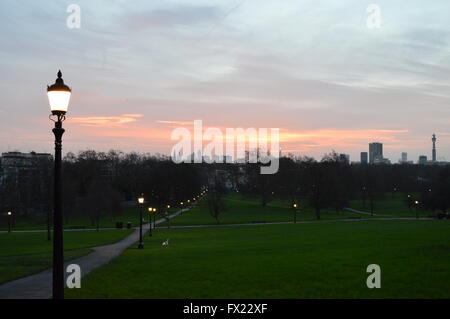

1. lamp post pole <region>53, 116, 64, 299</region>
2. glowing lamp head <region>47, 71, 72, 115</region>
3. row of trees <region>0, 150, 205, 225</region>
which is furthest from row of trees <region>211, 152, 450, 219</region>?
glowing lamp head <region>47, 71, 72, 115</region>

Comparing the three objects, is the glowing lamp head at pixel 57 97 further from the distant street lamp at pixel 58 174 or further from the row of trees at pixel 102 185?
the row of trees at pixel 102 185

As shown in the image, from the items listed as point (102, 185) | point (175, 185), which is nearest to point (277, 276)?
point (102, 185)

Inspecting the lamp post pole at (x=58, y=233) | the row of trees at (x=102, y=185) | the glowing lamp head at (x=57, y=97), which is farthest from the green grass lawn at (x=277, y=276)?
the row of trees at (x=102, y=185)

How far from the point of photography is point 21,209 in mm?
114250

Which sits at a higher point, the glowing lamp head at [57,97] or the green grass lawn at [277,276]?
the glowing lamp head at [57,97]

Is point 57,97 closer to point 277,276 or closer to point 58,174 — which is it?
point 58,174

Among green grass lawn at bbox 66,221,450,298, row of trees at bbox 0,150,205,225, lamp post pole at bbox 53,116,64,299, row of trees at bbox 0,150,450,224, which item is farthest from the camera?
row of trees at bbox 0,150,450,224

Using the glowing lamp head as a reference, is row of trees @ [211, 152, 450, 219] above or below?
below

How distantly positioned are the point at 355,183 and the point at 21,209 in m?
95.6

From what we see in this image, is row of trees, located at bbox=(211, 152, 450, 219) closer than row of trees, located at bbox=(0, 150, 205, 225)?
No

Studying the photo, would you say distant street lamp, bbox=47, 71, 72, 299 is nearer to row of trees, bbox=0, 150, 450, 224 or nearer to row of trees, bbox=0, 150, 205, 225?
row of trees, bbox=0, 150, 450, 224

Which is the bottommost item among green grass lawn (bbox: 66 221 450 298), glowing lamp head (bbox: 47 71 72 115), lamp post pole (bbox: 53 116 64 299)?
green grass lawn (bbox: 66 221 450 298)

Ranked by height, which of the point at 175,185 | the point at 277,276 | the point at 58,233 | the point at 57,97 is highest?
the point at 57,97
